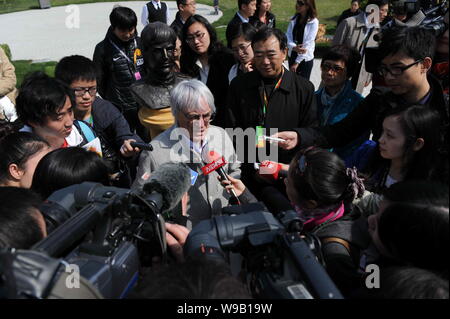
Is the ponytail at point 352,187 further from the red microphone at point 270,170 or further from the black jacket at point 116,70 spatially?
the black jacket at point 116,70

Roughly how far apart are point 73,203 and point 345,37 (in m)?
5.02

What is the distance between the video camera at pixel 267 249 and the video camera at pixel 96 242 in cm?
18

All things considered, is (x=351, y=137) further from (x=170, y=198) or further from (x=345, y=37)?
(x=345, y=37)

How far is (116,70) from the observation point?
13.9 ft

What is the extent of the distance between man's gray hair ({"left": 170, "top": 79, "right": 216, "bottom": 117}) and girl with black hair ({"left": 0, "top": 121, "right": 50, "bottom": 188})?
762 millimetres

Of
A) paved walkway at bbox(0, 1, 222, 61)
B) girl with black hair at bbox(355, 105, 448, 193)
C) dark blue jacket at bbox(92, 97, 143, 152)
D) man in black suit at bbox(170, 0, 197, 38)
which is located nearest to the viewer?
girl with black hair at bbox(355, 105, 448, 193)

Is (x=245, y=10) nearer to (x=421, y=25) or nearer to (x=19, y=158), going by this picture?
(x=421, y=25)

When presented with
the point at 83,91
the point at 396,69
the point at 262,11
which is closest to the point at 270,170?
the point at 396,69

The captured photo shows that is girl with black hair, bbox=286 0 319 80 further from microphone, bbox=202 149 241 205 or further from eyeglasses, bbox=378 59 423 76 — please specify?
microphone, bbox=202 149 241 205

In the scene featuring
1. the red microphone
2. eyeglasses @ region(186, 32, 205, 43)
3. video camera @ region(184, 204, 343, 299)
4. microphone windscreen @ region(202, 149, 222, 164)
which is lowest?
the red microphone

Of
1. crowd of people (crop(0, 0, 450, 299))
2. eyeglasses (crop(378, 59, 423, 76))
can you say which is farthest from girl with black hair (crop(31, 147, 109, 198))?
eyeglasses (crop(378, 59, 423, 76))

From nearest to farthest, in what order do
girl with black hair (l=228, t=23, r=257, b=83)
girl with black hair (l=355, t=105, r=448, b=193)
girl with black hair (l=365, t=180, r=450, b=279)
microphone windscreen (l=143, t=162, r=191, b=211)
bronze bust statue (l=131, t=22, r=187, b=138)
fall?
girl with black hair (l=365, t=180, r=450, b=279) → microphone windscreen (l=143, t=162, r=191, b=211) → girl with black hair (l=355, t=105, r=448, b=193) → bronze bust statue (l=131, t=22, r=187, b=138) → girl with black hair (l=228, t=23, r=257, b=83)

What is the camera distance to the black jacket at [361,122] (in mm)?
2225

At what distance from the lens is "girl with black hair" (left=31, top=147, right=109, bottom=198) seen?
1686 mm
